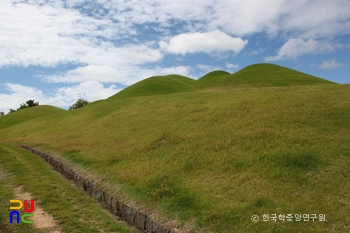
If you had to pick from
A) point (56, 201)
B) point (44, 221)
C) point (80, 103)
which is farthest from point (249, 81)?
point (80, 103)

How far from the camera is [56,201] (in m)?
11.4

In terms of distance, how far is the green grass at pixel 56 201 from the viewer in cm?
900

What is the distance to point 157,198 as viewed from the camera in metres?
10.1

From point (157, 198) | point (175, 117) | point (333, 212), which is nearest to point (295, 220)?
point (333, 212)

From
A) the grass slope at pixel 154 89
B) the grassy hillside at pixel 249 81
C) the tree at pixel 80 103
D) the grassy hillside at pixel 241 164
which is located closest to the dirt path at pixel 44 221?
the grassy hillside at pixel 241 164

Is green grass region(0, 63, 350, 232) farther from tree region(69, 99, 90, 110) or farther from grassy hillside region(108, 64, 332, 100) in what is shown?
tree region(69, 99, 90, 110)

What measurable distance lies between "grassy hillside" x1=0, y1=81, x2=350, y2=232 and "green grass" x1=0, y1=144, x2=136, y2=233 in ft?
4.48

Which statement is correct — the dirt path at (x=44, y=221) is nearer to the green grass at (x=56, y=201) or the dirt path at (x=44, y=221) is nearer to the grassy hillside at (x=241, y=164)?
the green grass at (x=56, y=201)

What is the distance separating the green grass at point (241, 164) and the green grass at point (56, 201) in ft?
4.54

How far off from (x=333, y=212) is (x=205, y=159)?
6.09m

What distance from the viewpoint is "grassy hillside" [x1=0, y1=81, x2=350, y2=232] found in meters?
8.33

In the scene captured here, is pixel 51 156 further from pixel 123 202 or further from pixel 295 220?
pixel 295 220

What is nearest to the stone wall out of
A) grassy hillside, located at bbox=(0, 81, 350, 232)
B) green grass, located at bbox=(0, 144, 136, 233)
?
green grass, located at bbox=(0, 144, 136, 233)

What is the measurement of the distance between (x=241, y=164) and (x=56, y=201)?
26.4 feet
